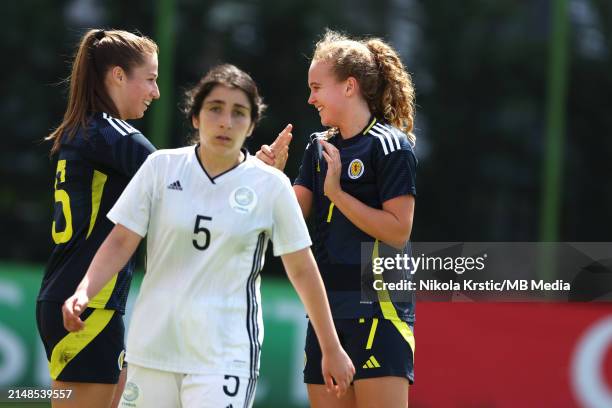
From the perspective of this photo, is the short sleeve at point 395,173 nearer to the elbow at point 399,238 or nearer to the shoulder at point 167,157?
the elbow at point 399,238

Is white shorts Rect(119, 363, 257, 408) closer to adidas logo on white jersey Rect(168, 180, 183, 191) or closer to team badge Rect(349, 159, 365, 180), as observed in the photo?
adidas logo on white jersey Rect(168, 180, 183, 191)

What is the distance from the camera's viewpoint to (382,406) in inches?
172

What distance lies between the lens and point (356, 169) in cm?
455

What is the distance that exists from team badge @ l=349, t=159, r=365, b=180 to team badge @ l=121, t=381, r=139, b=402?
130cm

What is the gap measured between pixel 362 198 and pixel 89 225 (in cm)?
111

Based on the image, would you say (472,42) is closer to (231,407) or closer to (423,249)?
(423,249)

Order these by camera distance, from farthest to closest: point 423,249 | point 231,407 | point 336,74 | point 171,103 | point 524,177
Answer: point 524,177 → point 171,103 → point 423,249 → point 336,74 → point 231,407

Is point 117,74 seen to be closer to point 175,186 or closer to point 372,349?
point 175,186

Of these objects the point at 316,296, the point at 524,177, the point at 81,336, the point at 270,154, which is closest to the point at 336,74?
the point at 270,154

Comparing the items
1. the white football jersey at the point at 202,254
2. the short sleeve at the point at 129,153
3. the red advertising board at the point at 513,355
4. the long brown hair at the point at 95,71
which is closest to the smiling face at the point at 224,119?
the white football jersey at the point at 202,254

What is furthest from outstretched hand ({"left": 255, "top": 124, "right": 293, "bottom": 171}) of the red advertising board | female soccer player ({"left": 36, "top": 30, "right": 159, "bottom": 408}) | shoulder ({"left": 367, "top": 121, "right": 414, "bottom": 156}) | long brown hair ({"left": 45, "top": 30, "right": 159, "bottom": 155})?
the red advertising board

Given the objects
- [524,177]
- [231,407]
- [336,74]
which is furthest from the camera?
[524,177]

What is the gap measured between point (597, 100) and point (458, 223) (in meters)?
2.27

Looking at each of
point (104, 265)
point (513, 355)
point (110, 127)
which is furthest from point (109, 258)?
point (513, 355)
